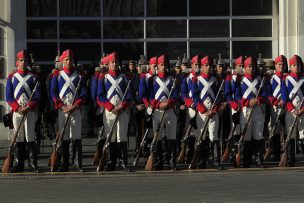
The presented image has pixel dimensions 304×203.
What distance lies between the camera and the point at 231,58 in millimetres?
29000

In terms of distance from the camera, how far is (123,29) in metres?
28.5

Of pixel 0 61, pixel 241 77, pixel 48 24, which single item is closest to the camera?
pixel 241 77

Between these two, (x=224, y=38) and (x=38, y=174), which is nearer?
(x=38, y=174)

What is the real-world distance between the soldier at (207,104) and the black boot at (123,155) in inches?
49.3

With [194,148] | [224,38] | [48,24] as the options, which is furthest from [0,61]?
[194,148]

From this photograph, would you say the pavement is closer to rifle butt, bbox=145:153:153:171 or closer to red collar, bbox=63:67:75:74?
rifle butt, bbox=145:153:153:171

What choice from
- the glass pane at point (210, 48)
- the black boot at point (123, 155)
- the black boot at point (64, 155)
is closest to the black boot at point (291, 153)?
the black boot at point (123, 155)

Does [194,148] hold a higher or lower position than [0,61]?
lower

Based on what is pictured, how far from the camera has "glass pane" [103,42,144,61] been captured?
93.3ft

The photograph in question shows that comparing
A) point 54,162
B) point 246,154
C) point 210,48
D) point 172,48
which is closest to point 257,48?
point 210,48

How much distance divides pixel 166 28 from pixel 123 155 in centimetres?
1036

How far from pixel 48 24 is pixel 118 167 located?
9.84 metres

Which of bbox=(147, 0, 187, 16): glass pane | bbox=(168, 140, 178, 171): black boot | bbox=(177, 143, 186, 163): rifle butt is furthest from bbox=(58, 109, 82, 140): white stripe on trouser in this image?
bbox=(147, 0, 187, 16): glass pane

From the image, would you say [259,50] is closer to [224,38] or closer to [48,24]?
[224,38]
